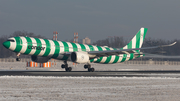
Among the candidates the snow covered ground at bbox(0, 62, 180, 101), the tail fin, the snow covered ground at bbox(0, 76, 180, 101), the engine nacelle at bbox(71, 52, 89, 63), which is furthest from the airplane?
the snow covered ground at bbox(0, 76, 180, 101)

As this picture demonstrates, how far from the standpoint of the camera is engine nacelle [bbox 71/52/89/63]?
1454 inches

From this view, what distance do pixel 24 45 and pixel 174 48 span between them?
177 m

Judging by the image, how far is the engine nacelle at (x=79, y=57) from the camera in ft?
121

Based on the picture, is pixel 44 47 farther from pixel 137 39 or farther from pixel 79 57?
pixel 137 39

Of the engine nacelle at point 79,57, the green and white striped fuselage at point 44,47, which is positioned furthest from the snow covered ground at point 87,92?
the engine nacelle at point 79,57

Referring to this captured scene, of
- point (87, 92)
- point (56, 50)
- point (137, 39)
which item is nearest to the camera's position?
point (87, 92)

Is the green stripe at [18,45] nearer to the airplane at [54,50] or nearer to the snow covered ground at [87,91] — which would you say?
the airplane at [54,50]

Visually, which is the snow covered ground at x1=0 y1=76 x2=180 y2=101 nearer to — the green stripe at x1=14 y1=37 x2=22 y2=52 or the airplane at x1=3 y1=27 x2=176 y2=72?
the green stripe at x1=14 y1=37 x2=22 y2=52

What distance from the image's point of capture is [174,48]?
649 ft

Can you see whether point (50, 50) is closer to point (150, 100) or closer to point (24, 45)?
point (24, 45)

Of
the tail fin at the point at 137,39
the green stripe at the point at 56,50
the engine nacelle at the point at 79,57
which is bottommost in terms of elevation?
the engine nacelle at the point at 79,57

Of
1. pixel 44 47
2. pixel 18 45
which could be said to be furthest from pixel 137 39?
pixel 18 45

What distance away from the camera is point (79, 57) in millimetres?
37094

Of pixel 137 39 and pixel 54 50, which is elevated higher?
pixel 137 39
